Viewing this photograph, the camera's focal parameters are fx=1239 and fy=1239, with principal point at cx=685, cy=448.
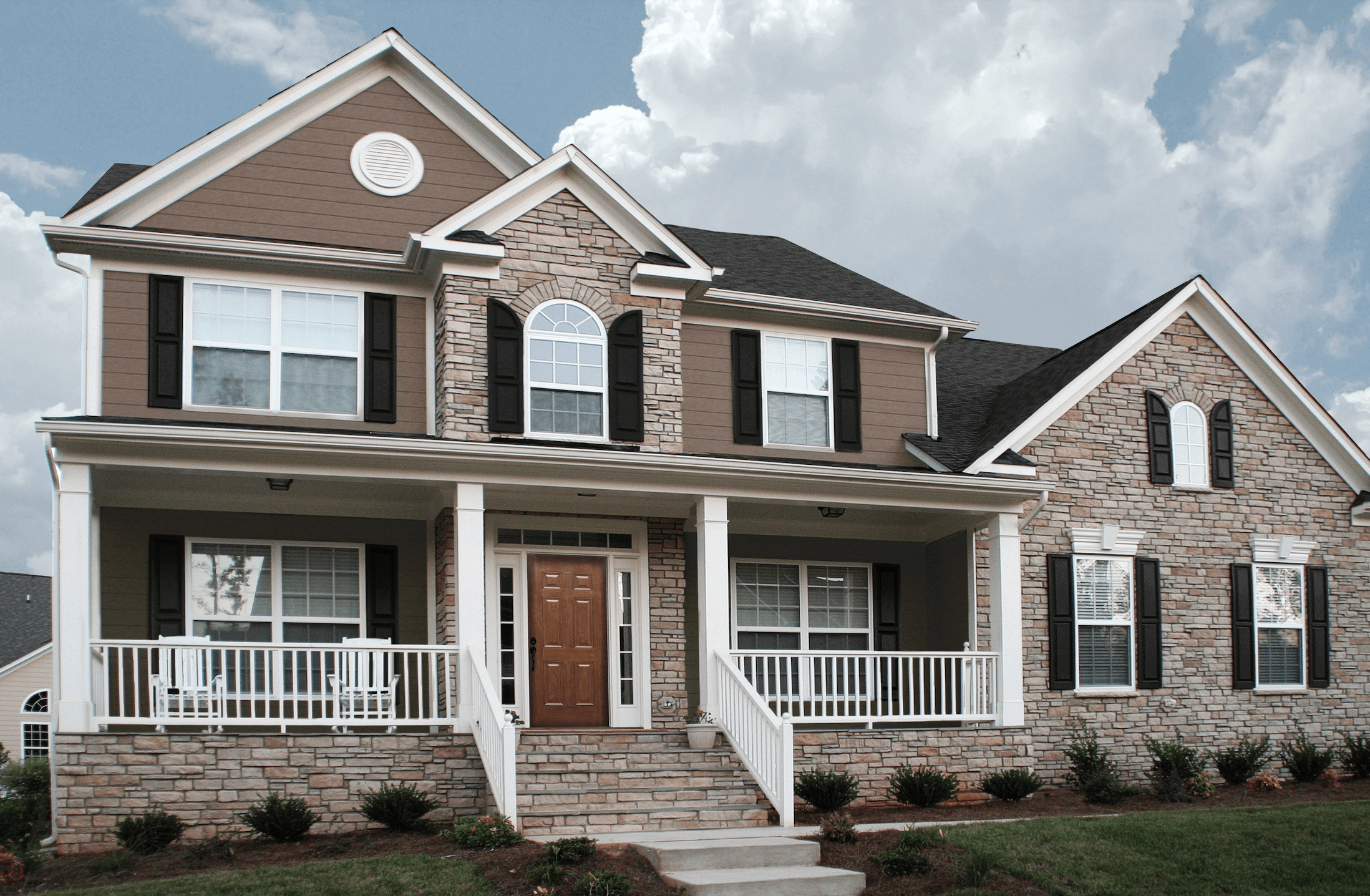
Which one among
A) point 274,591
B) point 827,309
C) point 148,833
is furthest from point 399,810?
point 827,309

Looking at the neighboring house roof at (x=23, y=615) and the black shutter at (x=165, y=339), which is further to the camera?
the neighboring house roof at (x=23, y=615)

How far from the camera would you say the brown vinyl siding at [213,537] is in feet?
41.0

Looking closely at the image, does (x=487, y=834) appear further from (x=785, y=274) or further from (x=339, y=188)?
(x=785, y=274)

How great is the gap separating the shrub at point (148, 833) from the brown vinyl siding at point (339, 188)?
20.4 ft

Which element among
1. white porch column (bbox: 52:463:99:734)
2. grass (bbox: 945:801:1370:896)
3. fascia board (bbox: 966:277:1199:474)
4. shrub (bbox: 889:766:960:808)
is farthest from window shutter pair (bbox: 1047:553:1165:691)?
white porch column (bbox: 52:463:99:734)

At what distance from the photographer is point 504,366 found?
512 inches

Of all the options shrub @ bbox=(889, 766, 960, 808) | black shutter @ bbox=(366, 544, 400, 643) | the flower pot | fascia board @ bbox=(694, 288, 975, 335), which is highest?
fascia board @ bbox=(694, 288, 975, 335)

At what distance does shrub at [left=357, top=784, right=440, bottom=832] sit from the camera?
34.2 feet

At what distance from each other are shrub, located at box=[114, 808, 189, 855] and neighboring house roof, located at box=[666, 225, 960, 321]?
25.8ft

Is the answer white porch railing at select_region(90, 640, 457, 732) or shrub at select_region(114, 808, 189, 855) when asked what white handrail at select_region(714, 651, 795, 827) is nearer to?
white porch railing at select_region(90, 640, 457, 732)

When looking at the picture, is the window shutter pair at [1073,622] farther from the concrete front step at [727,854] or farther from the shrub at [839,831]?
the concrete front step at [727,854]

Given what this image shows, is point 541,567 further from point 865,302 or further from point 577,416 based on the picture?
point 865,302

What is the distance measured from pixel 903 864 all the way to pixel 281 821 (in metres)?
5.01

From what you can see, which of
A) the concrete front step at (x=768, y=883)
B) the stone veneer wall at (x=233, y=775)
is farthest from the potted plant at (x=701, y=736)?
the concrete front step at (x=768, y=883)
